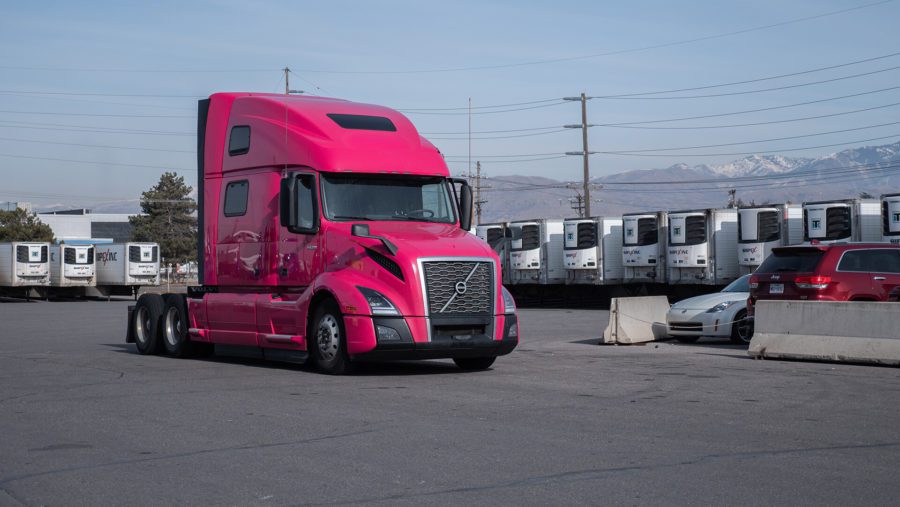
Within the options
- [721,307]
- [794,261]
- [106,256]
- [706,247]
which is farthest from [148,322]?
[106,256]

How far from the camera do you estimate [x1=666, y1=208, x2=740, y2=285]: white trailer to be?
34688 millimetres

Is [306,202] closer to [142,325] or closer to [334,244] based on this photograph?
[334,244]

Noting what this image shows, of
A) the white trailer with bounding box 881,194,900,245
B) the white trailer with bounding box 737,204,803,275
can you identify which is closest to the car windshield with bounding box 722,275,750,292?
the white trailer with bounding box 881,194,900,245

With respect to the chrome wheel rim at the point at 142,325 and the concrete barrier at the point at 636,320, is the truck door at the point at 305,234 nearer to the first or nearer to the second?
the chrome wheel rim at the point at 142,325

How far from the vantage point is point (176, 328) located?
58.2ft

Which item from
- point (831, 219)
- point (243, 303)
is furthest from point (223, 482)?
point (831, 219)

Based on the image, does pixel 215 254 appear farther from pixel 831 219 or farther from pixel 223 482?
pixel 831 219

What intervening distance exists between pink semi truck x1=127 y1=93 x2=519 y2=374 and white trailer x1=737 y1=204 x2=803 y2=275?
1958 cm

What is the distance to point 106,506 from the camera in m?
6.54

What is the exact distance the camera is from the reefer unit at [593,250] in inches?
1535

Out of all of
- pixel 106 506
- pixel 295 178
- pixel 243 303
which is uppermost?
pixel 295 178

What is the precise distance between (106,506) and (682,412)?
5.54 m

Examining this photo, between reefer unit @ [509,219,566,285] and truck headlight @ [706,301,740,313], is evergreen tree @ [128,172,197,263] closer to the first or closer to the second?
reefer unit @ [509,219,566,285]

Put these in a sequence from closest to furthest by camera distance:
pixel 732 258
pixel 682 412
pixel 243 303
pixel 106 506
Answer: pixel 106 506 → pixel 682 412 → pixel 243 303 → pixel 732 258
